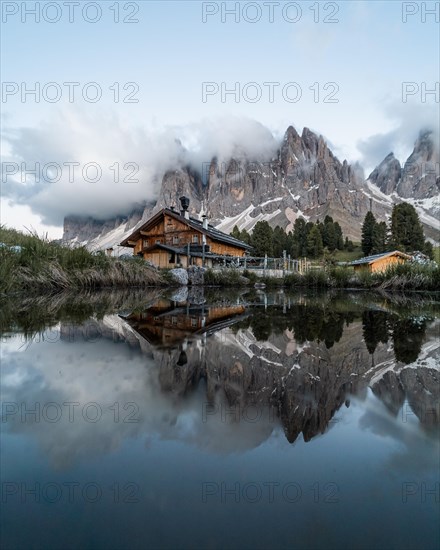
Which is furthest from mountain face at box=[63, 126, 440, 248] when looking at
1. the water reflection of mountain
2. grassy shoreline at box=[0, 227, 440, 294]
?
the water reflection of mountain

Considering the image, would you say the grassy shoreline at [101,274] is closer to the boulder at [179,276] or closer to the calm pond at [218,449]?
the boulder at [179,276]

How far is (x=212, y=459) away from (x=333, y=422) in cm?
59

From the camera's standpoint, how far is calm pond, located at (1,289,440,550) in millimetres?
855

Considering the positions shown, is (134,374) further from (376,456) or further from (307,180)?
(307,180)

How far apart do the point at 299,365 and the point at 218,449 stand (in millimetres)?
1264

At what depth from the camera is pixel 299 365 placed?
7.87ft

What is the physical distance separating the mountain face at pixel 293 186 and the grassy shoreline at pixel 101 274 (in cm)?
12290

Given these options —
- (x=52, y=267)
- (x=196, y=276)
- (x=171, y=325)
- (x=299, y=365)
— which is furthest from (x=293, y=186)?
(x=299, y=365)

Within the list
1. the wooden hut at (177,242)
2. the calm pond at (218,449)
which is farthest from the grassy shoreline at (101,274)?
→ the wooden hut at (177,242)

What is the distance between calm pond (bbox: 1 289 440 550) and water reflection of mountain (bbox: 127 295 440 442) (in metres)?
0.02

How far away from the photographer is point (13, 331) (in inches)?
133

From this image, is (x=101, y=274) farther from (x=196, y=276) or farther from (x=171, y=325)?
(x=171, y=325)

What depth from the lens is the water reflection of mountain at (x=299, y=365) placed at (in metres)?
1.68

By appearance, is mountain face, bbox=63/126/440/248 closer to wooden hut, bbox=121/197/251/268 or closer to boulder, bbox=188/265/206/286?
wooden hut, bbox=121/197/251/268
